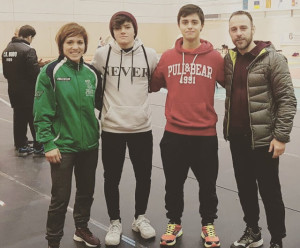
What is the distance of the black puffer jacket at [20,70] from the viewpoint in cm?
532

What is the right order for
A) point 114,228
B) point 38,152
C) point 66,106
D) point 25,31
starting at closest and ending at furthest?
point 66,106
point 114,228
point 25,31
point 38,152

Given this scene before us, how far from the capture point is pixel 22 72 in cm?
546

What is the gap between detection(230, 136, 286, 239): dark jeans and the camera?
2738mm

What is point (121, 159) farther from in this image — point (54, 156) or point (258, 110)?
point (258, 110)

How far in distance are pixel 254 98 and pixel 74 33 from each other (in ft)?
4.27

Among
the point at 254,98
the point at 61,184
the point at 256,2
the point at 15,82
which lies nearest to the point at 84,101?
the point at 61,184

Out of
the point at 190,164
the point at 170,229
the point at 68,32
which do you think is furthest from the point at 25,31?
the point at 170,229

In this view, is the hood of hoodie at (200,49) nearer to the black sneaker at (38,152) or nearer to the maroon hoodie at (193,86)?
the maroon hoodie at (193,86)

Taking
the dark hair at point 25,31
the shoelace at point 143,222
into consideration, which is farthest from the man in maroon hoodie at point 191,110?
the dark hair at point 25,31

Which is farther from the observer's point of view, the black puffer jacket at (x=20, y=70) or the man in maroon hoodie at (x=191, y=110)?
the black puffer jacket at (x=20, y=70)

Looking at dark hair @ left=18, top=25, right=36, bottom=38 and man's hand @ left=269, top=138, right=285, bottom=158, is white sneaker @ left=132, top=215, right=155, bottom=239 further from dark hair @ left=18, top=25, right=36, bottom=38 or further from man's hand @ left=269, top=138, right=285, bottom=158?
dark hair @ left=18, top=25, right=36, bottom=38

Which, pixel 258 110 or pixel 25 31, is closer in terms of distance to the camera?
pixel 258 110

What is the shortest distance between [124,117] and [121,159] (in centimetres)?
35

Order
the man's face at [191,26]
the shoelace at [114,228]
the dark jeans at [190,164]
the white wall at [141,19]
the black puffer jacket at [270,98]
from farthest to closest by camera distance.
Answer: the white wall at [141,19] < the shoelace at [114,228] < the dark jeans at [190,164] < the man's face at [191,26] < the black puffer jacket at [270,98]
